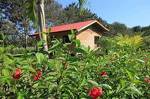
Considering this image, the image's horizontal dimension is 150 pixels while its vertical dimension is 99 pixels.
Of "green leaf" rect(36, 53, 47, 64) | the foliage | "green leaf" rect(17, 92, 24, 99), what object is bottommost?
"green leaf" rect(17, 92, 24, 99)

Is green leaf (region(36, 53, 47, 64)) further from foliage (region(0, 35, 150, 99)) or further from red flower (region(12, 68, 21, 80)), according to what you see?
red flower (region(12, 68, 21, 80))

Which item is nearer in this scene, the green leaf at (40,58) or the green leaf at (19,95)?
the green leaf at (19,95)

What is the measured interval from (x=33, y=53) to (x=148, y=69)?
2174mm

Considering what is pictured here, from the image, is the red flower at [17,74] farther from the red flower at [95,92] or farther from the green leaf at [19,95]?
the red flower at [95,92]

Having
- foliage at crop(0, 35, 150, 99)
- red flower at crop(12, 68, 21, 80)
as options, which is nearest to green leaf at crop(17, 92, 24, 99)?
foliage at crop(0, 35, 150, 99)

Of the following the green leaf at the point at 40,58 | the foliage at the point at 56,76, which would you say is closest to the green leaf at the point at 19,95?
the foliage at the point at 56,76

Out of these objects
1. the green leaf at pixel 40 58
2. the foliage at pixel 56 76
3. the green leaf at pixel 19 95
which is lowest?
the green leaf at pixel 19 95

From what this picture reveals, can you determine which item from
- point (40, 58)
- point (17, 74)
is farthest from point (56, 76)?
point (17, 74)

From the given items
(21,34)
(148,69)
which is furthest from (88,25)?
(148,69)

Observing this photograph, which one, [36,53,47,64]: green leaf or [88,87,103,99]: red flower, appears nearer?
[88,87,103,99]: red flower

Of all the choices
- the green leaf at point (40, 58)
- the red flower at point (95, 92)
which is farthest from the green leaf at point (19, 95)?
the red flower at point (95, 92)

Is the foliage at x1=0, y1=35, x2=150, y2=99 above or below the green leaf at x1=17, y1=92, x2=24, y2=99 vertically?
above

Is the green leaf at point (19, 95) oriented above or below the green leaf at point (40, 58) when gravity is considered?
below

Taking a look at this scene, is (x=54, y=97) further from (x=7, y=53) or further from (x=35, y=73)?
(x=7, y=53)
